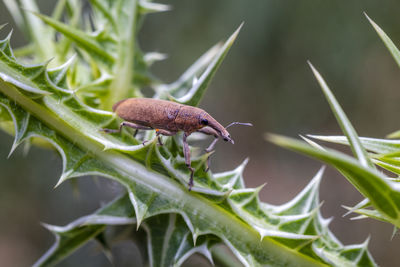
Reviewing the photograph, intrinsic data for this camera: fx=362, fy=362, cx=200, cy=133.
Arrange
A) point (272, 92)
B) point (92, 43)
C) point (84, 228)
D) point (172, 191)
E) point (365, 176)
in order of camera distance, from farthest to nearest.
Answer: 1. point (272, 92)
2. point (92, 43)
3. point (84, 228)
4. point (172, 191)
5. point (365, 176)

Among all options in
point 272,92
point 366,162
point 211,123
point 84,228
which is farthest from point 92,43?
point 272,92

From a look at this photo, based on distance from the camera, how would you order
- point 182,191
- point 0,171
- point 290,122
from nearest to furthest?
point 182,191
point 0,171
point 290,122

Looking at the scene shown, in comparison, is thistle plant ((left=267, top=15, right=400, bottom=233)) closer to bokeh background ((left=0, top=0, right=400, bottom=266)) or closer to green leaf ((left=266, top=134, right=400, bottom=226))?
green leaf ((left=266, top=134, right=400, bottom=226))

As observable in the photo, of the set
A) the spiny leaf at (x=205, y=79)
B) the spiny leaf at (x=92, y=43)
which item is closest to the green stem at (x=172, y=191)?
the spiny leaf at (x=205, y=79)

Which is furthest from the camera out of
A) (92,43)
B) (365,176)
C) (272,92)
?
(272,92)

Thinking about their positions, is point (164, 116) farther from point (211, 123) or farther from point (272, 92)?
point (272, 92)

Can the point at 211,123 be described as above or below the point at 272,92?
above

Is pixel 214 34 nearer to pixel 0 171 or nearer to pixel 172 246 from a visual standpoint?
pixel 0 171

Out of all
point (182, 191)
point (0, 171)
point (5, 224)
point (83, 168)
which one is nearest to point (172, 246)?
point (182, 191)

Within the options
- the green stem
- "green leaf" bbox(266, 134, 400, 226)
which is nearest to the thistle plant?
"green leaf" bbox(266, 134, 400, 226)
